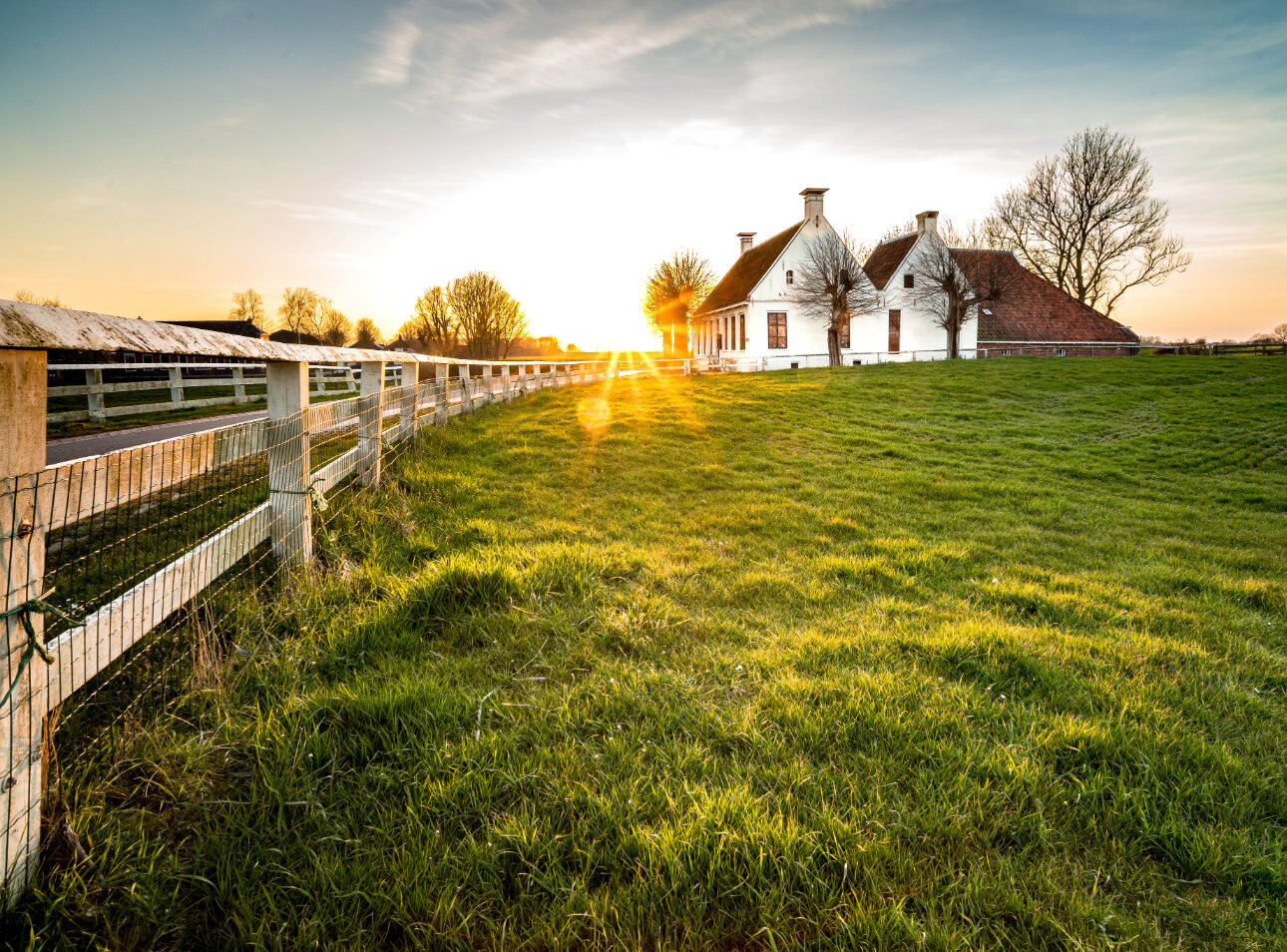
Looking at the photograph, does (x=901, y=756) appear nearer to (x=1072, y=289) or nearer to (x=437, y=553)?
(x=437, y=553)

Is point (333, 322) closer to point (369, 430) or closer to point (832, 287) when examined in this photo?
point (832, 287)

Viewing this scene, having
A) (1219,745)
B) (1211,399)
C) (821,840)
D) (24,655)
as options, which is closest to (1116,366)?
(1211,399)

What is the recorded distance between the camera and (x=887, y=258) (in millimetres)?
40281

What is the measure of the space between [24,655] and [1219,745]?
4.59 meters

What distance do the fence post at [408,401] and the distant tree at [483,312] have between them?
46185mm

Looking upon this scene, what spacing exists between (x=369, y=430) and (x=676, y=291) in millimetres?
50349

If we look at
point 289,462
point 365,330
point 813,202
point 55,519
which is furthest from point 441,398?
point 365,330

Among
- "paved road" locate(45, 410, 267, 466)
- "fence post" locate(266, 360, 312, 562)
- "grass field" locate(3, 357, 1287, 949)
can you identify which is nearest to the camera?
"grass field" locate(3, 357, 1287, 949)

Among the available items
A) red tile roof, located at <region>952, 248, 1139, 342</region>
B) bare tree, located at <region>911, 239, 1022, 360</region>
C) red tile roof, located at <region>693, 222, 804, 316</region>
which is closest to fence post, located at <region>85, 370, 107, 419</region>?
red tile roof, located at <region>693, 222, 804, 316</region>

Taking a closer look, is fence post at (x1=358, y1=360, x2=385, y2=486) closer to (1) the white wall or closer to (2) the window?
(1) the white wall

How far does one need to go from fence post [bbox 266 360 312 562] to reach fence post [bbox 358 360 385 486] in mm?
1816

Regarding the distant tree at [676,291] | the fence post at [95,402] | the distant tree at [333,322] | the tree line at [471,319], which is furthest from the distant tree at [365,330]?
the fence post at [95,402]

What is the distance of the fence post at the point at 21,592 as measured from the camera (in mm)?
1700

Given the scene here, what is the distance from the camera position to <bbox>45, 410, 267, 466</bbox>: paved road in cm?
884
